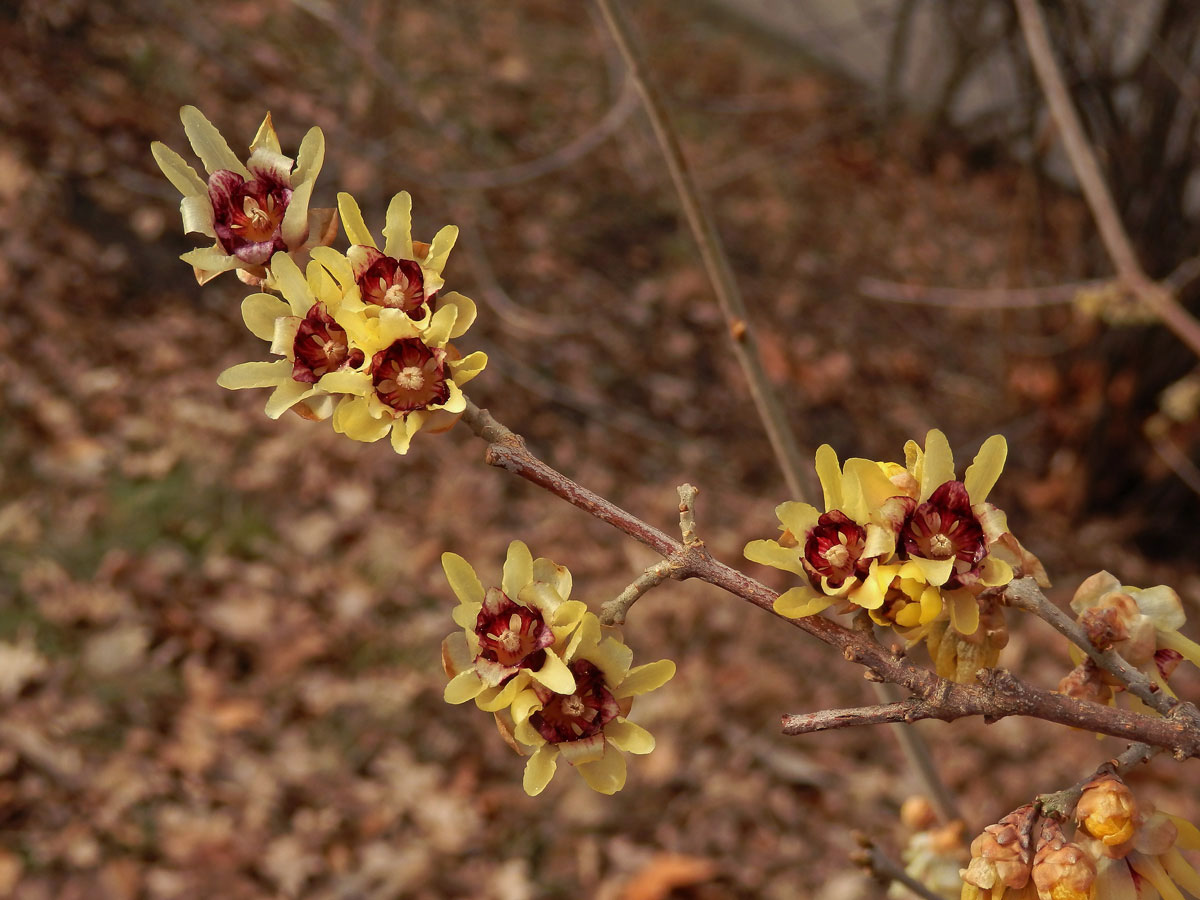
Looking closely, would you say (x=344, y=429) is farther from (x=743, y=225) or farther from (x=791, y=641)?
(x=743, y=225)

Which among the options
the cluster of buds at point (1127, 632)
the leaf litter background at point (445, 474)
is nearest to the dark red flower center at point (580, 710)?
the cluster of buds at point (1127, 632)

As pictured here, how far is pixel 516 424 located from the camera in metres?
4.00

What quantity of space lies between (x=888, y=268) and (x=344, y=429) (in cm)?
556

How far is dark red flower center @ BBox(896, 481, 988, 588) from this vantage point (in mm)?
707

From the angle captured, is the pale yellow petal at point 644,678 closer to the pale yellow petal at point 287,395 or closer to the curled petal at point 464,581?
the curled petal at point 464,581

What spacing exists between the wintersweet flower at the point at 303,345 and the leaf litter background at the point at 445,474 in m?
2.07

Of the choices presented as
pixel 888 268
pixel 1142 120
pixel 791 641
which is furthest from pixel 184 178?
pixel 888 268

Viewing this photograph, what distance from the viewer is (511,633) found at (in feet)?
2.33

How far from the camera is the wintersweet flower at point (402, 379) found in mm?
708

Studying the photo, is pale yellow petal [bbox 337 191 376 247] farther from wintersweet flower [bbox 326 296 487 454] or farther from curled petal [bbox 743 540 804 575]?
curled petal [bbox 743 540 804 575]

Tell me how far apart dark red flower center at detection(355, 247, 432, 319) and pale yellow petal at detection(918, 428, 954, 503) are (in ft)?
1.22

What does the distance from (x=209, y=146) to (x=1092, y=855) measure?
83cm

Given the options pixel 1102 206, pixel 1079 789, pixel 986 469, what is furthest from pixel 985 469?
pixel 1102 206

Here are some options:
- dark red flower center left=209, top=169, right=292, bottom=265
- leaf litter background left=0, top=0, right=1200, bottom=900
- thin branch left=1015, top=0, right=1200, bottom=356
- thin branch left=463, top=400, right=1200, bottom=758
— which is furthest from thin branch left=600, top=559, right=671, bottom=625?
leaf litter background left=0, top=0, right=1200, bottom=900
